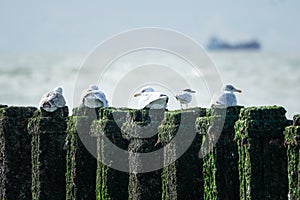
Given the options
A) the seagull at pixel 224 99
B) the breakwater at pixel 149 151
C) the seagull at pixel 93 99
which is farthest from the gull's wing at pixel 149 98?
the seagull at pixel 93 99

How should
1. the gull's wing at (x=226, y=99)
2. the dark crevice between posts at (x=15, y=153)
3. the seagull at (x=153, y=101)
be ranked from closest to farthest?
1. the gull's wing at (x=226, y=99)
2. the seagull at (x=153, y=101)
3. the dark crevice between posts at (x=15, y=153)

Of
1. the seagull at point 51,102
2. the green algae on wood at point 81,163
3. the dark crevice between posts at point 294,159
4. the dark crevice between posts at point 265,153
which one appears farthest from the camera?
the seagull at point 51,102

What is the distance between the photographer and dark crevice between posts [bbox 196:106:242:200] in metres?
13.9

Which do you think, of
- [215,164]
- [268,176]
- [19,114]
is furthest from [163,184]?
[19,114]

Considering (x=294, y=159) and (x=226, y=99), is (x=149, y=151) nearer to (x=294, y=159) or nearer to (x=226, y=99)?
(x=226, y=99)

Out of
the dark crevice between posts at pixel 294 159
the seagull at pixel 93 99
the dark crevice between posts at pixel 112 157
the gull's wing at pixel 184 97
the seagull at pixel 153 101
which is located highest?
the gull's wing at pixel 184 97

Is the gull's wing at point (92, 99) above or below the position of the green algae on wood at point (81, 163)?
above

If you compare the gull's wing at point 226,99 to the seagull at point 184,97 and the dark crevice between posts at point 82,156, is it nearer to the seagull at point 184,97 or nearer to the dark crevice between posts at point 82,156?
the dark crevice between posts at point 82,156

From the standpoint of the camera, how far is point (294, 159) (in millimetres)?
12477

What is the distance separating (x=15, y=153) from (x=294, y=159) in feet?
25.0

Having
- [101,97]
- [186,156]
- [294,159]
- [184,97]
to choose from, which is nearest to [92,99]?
[101,97]

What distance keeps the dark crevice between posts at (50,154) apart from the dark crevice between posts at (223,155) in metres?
4.65

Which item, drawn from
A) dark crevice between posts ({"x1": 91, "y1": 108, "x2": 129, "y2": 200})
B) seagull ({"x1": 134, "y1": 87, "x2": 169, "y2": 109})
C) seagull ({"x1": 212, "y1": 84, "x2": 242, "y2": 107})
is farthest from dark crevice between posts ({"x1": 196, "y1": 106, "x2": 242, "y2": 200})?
dark crevice between posts ({"x1": 91, "y1": 108, "x2": 129, "y2": 200})

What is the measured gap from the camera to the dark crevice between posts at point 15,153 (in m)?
A: 19.0
